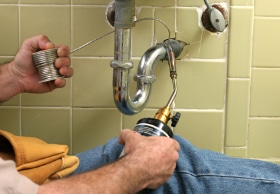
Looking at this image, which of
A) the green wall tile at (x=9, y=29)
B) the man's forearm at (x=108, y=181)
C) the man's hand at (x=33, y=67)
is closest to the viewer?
the man's forearm at (x=108, y=181)

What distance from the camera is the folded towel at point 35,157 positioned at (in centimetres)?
66

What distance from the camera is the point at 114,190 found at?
1.93 ft

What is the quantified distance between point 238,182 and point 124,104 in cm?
24

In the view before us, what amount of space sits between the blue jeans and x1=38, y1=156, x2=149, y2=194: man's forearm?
0.28 feet

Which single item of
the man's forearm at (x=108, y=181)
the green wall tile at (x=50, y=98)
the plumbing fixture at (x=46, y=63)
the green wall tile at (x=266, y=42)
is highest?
the green wall tile at (x=266, y=42)

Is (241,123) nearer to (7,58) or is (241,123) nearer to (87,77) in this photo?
(87,77)

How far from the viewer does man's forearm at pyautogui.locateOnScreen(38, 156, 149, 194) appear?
1.85 ft

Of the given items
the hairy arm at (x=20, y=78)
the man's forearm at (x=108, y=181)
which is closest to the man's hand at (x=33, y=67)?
the hairy arm at (x=20, y=78)

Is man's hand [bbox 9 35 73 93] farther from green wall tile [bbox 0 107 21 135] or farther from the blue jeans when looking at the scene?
the blue jeans

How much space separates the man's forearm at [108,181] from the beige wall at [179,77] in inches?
12.2

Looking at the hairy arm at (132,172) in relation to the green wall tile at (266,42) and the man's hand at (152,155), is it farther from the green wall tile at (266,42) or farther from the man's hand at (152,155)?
the green wall tile at (266,42)

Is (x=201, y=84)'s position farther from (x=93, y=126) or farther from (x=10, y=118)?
(x=10, y=118)

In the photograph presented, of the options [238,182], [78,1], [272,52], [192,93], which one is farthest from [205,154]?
[78,1]

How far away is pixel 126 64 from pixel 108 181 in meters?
0.23
